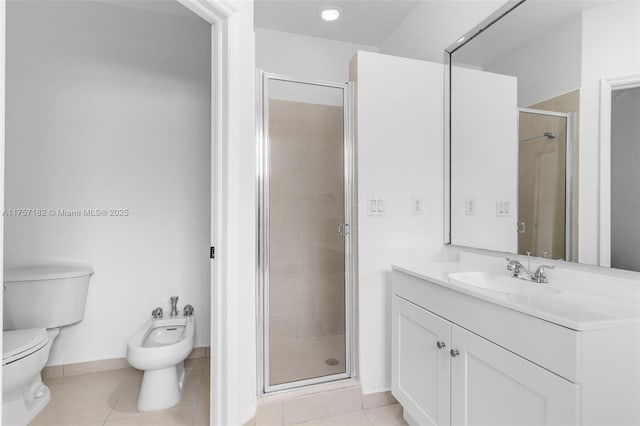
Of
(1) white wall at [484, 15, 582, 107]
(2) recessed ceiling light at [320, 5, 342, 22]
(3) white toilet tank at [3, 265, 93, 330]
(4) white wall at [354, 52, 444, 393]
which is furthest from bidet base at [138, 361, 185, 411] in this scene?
(2) recessed ceiling light at [320, 5, 342, 22]

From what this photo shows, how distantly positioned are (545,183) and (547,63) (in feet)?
1.67

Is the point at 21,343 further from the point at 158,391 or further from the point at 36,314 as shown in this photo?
the point at 158,391

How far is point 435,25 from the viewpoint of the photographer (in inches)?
83.7

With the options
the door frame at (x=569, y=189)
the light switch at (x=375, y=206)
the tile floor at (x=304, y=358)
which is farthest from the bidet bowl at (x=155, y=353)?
the door frame at (x=569, y=189)

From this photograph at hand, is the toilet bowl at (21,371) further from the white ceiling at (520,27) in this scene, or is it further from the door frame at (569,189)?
the white ceiling at (520,27)

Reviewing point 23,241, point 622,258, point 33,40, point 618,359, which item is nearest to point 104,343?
point 23,241

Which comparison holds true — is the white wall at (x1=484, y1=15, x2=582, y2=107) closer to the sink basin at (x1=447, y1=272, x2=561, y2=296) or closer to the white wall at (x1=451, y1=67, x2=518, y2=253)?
the white wall at (x1=451, y1=67, x2=518, y2=253)

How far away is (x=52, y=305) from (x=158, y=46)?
5.99 ft

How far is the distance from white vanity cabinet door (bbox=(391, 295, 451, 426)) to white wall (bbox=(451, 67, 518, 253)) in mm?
555

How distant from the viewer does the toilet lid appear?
Answer: 155cm

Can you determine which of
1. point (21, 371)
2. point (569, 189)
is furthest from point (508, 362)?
point (21, 371)

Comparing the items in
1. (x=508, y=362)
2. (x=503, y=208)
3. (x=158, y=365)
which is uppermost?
(x=503, y=208)

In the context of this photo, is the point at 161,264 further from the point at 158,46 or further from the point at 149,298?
the point at 158,46

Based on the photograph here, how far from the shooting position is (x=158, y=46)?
238cm
